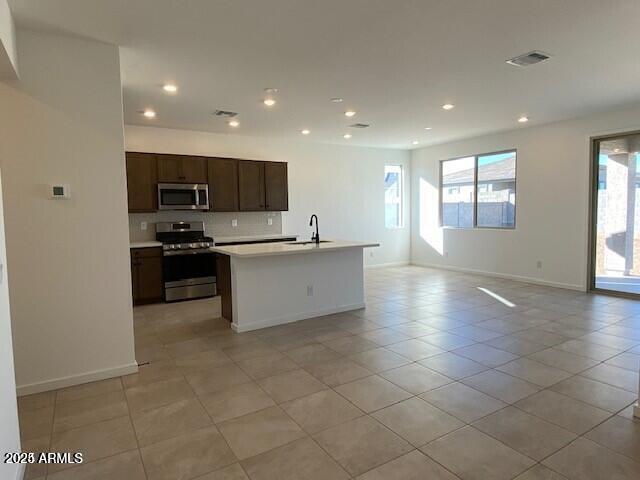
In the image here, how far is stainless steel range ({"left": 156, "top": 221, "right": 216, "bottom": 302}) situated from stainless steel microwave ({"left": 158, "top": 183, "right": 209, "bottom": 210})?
39cm

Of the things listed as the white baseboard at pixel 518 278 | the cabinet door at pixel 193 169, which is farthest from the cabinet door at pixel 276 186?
the white baseboard at pixel 518 278

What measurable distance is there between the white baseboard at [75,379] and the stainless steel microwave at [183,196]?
3146 mm

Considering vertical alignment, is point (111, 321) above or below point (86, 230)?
below

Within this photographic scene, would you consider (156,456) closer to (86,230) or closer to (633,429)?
(86,230)

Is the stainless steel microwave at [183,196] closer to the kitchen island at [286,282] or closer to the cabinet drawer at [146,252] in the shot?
the cabinet drawer at [146,252]

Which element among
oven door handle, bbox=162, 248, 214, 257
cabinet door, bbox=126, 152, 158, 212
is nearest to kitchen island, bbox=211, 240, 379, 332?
oven door handle, bbox=162, 248, 214, 257

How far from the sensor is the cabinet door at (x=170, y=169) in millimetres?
6004

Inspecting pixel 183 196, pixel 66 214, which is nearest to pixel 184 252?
pixel 183 196

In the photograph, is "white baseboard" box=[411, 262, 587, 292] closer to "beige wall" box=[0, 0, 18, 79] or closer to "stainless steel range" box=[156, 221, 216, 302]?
"stainless steel range" box=[156, 221, 216, 302]

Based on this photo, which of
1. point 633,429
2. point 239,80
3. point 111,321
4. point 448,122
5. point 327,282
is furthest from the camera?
point 448,122

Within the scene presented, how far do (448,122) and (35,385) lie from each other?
6.02 metres

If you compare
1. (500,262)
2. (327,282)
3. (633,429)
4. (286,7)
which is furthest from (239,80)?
(500,262)

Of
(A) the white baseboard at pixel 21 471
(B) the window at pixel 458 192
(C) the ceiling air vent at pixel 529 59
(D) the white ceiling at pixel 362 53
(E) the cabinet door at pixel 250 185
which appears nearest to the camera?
(A) the white baseboard at pixel 21 471

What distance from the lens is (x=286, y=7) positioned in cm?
267
